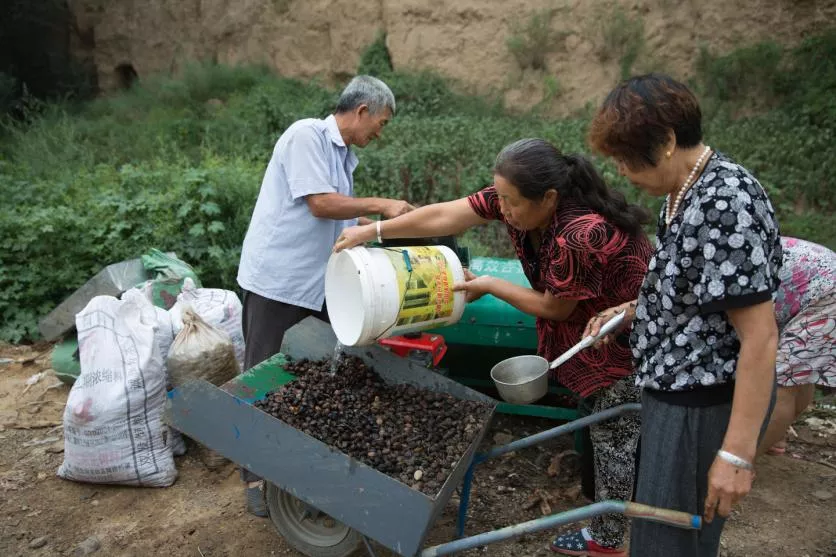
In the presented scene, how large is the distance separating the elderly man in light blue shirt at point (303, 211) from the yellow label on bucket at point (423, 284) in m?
0.55

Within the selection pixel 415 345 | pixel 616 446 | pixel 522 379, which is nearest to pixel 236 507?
pixel 415 345

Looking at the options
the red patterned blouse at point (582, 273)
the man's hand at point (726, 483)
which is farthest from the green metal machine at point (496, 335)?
the man's hand at point (726, 483)

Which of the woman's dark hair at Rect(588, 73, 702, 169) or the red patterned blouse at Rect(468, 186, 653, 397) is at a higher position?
the woman's dark hair at Rect(588, 73, 702, 169)

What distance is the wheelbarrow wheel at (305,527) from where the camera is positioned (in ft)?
9.46

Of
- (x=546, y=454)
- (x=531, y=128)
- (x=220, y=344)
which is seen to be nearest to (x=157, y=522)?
(x=220, y=344)

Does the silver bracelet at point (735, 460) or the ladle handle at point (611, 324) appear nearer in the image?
the silver bracelet at point (735, 460)

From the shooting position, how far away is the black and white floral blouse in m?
1.61

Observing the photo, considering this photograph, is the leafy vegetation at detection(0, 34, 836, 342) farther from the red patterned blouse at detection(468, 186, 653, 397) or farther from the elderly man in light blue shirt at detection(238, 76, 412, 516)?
the red patterned blouse at detection(468, 186, 653, 397)

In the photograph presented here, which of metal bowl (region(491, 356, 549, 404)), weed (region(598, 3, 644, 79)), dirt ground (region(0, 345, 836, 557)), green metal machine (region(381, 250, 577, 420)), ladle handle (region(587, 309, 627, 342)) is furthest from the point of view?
weed (region(598, 3, 644, 79))

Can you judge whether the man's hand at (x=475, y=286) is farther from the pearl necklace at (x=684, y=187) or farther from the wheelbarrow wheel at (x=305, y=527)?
the wheelbarrow wheel at (x=305, y=527)

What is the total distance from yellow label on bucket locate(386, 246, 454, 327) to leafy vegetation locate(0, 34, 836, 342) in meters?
2.87

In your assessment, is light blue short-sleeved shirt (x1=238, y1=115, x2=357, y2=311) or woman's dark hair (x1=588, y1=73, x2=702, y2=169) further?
light blue short-sleeved shirt (x1=238, y1=115, x2=357, y2=311)

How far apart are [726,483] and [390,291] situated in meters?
1.30

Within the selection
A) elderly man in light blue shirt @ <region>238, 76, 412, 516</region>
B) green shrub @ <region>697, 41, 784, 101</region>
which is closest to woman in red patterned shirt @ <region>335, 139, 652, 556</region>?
elderly man in light blue shirt @ <region>238, 76, 412, 516</region>
